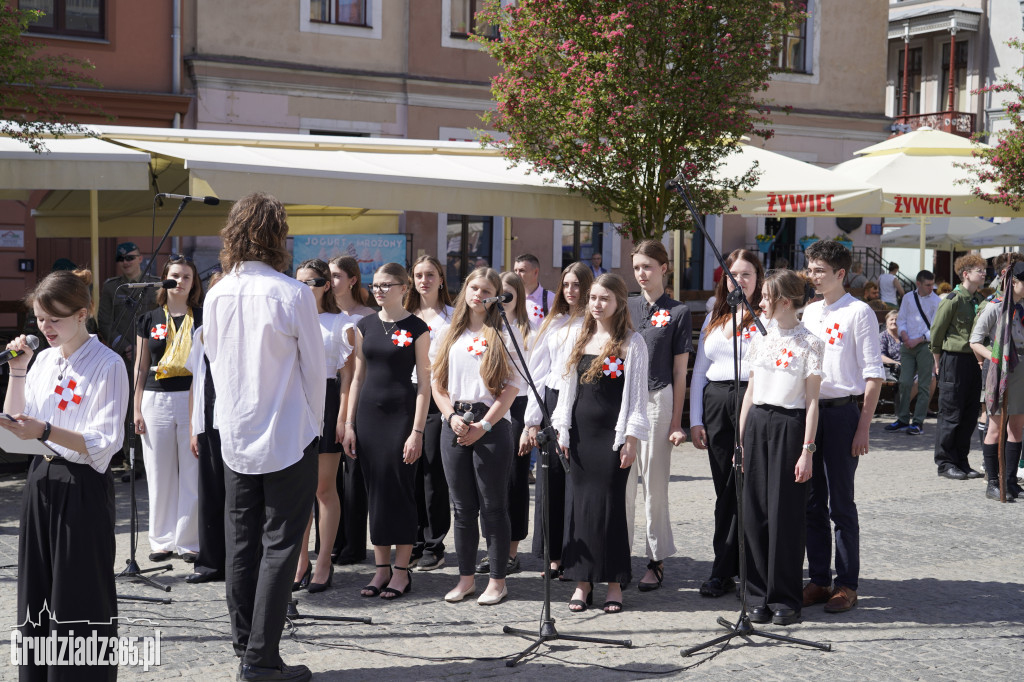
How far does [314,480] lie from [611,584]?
1.98 m

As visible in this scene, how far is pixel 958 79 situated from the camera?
129 feet

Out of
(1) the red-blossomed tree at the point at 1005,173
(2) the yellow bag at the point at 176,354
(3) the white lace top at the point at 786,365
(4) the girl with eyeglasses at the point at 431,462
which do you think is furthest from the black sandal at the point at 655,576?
(1) the red-blossomed tree at the point at 1005,173

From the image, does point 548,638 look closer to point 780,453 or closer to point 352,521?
point 780,453

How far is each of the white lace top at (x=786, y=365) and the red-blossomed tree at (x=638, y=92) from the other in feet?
21.3

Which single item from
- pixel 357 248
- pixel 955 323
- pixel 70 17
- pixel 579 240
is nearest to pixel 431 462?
pixel 955 323

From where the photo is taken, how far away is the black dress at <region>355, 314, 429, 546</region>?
6.38 meters

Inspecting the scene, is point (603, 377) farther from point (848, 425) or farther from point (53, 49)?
point (53, 49)

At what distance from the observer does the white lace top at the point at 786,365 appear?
5977 mm

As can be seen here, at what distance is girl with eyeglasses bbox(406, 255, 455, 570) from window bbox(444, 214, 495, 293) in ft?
47.8

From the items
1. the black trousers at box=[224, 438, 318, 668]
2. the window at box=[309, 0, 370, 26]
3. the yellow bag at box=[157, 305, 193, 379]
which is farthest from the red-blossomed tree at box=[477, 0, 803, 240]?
the window at box=[309, 0, 370, 26]

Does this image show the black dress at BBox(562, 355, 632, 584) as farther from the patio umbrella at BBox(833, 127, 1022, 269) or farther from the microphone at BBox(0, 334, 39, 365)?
the patio umbrella at BBox(833, 127, 1022, 269)

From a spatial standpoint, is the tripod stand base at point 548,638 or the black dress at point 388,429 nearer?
the tripod stand base at point 548,638

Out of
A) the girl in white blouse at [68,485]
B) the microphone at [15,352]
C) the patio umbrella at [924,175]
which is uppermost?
the patio umbrella at [924,175]

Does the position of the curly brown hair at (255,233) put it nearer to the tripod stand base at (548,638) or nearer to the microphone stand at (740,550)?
the microphone stand at (740,550)
